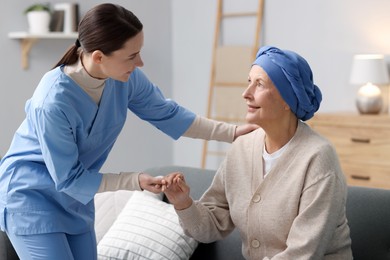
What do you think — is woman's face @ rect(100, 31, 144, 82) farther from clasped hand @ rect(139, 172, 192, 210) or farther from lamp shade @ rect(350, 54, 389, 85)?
lamp shade @ rect(350, 54, 389, 85)

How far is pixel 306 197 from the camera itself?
216 centimetres

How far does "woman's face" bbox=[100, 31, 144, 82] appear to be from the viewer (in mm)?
2141

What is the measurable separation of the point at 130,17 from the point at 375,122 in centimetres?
251

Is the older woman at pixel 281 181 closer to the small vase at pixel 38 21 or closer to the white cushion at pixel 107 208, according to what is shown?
the white cushion at pixel 107 208

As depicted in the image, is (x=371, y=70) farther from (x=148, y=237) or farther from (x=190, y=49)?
(x=148, y=237)

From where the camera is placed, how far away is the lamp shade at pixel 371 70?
4.50 metres

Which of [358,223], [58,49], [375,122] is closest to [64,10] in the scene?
[58,49]

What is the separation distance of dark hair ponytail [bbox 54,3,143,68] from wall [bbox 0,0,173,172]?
3071mm

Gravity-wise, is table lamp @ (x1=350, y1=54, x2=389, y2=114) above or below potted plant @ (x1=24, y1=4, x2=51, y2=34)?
below

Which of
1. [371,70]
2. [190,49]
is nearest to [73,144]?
[371,70]

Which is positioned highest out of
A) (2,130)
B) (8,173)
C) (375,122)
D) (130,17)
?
(130,17)

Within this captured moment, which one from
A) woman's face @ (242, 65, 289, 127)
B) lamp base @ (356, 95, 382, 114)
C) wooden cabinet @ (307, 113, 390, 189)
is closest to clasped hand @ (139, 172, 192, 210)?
woman's face @ (242, 65, 289, 127)

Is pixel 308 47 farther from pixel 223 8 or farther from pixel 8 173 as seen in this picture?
pixel 8 173

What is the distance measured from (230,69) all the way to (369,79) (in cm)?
132
